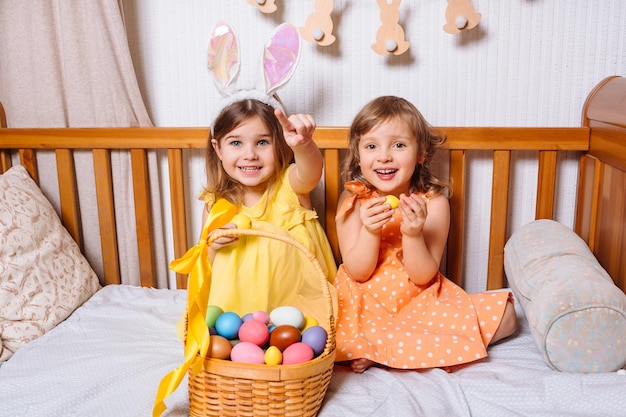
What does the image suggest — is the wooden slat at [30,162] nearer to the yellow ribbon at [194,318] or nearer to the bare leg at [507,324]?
the yellow ribbon at [194,318]

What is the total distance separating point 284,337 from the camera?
1.06 m

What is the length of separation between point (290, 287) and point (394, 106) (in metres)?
0.46

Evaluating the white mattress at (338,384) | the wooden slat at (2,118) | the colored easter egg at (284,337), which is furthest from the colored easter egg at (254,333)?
the wooden slat at (2,118)

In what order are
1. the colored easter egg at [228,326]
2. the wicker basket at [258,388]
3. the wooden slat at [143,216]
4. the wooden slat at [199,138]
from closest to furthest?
the wicker basket at [258,388] → the colored easter egg at [228,326] → the wooden slat at [199,138] → the wooden slat at [143,216]

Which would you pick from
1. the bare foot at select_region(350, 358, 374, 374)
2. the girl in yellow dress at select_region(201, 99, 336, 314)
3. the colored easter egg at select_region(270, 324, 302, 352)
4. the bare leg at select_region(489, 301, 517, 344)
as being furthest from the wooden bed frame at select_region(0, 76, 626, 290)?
the colored easter egg at select_region(270, 324, 302, 352)

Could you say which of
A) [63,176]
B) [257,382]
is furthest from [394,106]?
[63,176]

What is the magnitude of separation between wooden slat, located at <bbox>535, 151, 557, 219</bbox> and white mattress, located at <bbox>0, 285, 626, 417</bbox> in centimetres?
31

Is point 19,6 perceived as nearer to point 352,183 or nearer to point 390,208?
point 352,183

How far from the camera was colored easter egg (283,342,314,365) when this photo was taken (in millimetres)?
1028

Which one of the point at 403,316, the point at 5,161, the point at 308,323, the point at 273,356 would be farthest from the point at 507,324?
the point at 5,161

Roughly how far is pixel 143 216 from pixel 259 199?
0.35m

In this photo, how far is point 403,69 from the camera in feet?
5.10

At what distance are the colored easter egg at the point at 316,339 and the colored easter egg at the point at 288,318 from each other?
0.18 ft

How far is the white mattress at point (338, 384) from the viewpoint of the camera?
1062 mm
